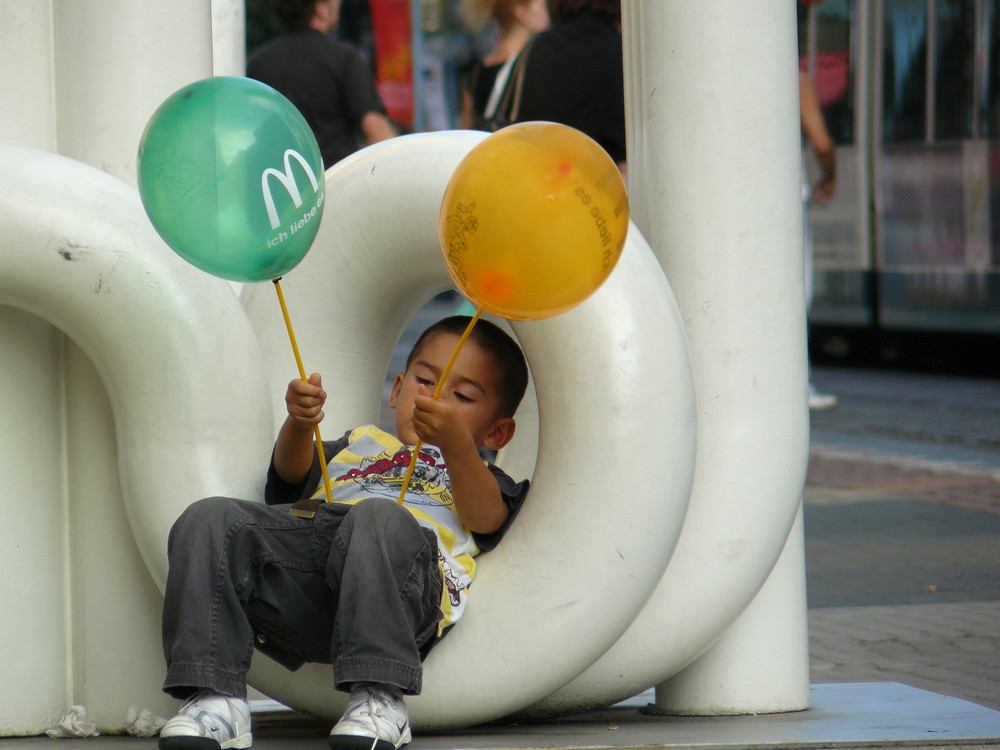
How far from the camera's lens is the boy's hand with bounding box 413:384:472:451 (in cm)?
263

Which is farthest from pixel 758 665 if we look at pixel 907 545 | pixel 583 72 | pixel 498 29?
pixel 498 29

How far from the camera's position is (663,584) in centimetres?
300

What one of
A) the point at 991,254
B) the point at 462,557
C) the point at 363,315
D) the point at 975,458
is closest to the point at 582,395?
the point at 462,557

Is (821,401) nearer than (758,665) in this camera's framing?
No

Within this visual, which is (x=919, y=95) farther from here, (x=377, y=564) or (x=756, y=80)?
(x=377, y=564)

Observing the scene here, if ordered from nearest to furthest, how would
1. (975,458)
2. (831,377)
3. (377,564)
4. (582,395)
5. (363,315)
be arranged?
(377,564) → (582,395) → (363,315) → (975,458) → (831,377)

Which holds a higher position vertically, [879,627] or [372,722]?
[372,722]

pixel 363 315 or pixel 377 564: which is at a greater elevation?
pixel 363 315

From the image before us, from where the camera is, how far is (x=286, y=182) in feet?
8.32

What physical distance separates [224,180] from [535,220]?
52 cm

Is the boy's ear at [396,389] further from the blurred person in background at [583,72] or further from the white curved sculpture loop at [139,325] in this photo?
the blurred person in background at [583,72]

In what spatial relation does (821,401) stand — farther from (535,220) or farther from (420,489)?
(535,220)

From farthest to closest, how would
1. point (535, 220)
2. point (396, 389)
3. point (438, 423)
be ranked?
point (396, 389), point (438, 423), point (535, 220)

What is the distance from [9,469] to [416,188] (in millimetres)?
969
